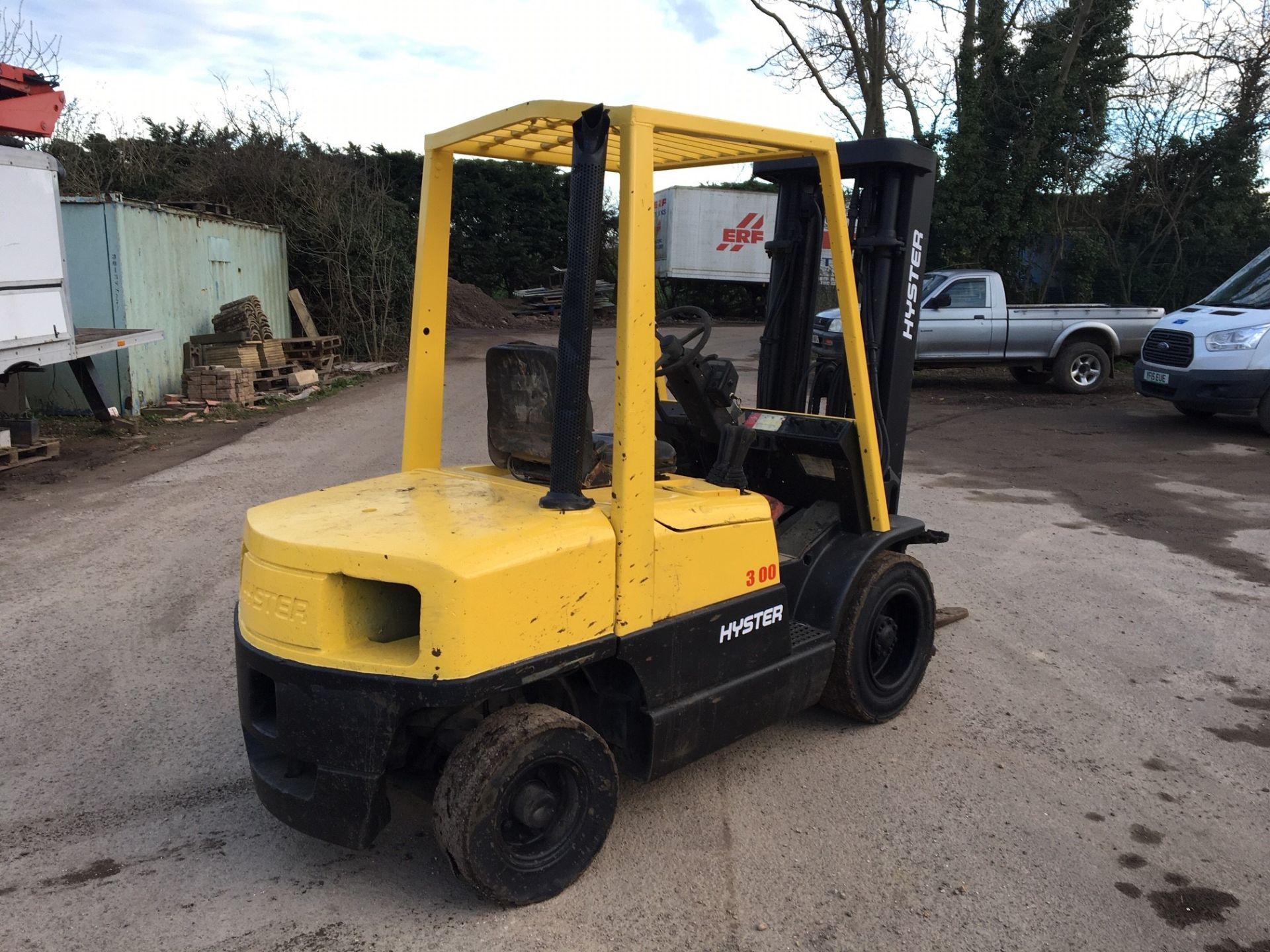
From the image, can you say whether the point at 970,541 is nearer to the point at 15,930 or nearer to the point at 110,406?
the point at 15,930

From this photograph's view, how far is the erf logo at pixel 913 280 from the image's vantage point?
195 inches

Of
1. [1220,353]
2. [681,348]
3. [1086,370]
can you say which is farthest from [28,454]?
[1086,370]

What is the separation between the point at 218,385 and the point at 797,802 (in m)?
12.6

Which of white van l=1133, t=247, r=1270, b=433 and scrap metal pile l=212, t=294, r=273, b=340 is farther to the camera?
scrap metal pile l=212, t=294, r=273, b=340

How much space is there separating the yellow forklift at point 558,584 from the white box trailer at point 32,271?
27.0ft

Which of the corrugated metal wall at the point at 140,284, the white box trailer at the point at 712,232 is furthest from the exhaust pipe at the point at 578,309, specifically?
the white box trailer at the point at 712,232

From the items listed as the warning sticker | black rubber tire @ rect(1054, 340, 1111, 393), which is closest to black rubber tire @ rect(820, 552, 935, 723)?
the warning sticker

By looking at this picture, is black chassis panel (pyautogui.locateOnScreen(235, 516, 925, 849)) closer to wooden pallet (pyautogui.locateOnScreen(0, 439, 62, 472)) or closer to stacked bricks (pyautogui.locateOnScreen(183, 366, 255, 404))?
wooden pallet (pyautogui.locateOnScreen(0, 439, 62, 472))

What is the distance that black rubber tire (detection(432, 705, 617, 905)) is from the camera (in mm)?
3098

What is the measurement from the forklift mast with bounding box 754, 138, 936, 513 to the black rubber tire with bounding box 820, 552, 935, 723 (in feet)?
1.76

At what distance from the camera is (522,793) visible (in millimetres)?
3219

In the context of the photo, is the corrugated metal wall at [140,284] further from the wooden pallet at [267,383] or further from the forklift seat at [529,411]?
the forklift seat at [529,411]

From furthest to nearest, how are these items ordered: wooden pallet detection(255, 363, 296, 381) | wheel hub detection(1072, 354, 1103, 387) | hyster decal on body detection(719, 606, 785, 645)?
wheel hub detection(1072, 354, 1103, 387), wooden pallet detection(255, 363, 296, 381), hyster decal on body detection(719, 606, 785, 645)

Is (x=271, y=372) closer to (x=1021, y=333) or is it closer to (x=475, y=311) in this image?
(x=1021, y=333)
